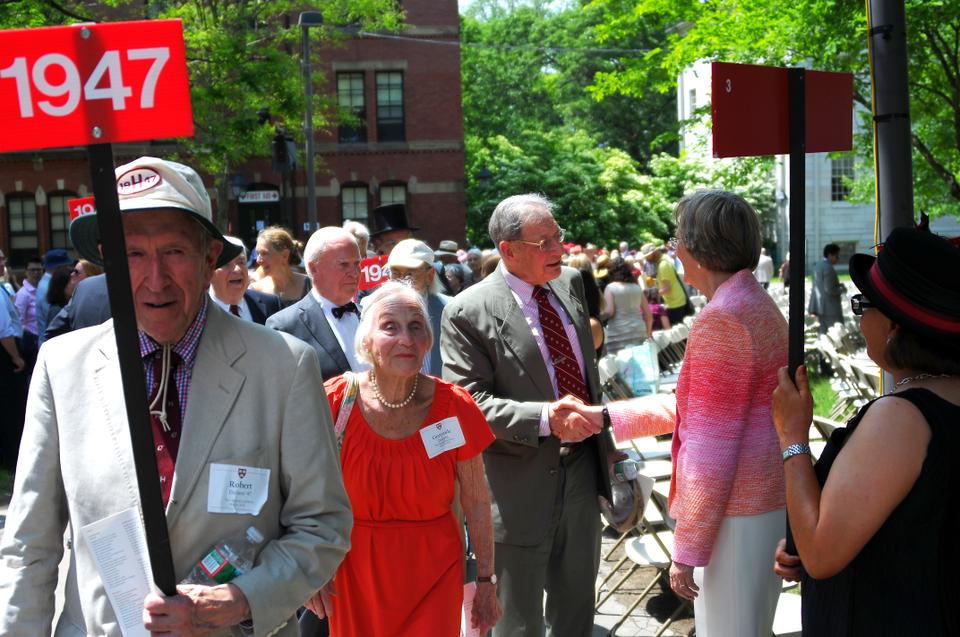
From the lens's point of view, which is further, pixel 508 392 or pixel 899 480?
pixel 508 392

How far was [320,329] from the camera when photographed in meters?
5.68

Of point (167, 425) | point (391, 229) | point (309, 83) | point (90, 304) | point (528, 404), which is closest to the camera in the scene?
point (167, 425)

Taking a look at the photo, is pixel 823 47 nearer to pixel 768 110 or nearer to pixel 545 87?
pixel 768 110

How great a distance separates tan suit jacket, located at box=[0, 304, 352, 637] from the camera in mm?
2451

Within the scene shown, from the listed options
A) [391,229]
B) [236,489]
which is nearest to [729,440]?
[236,489]

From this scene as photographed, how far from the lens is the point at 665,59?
17094mm

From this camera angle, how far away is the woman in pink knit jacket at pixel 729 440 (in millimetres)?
3723

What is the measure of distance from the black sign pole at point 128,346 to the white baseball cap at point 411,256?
5.22m

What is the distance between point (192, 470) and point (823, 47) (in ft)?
37.9

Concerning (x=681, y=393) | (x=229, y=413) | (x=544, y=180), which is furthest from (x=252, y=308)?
(x=544, y=180)

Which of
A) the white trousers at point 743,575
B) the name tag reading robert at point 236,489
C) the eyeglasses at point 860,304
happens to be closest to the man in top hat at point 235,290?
the white trousers at point 743,575

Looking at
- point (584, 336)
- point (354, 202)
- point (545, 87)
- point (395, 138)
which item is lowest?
point (584, 336)

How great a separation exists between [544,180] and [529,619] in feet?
141

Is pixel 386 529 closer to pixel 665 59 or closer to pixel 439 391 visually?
pixel 439 391
